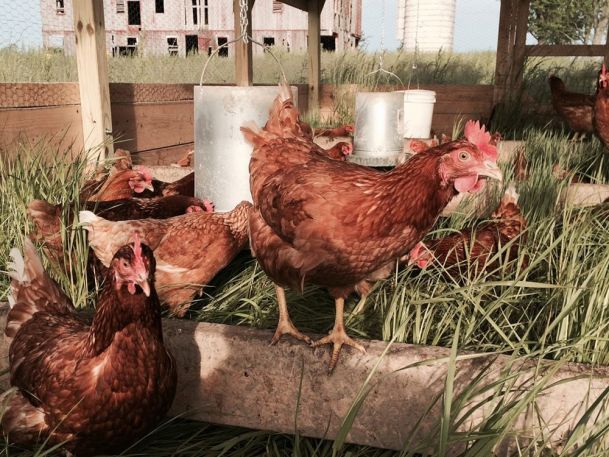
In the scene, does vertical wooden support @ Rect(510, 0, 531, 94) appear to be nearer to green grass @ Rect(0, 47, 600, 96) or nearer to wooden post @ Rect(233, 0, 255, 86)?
green grass @ Rect(0, 47, 600, 96)

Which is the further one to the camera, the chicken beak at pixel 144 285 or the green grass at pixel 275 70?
the green grass at pixel 275 70

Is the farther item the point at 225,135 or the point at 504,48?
the point at 504,48

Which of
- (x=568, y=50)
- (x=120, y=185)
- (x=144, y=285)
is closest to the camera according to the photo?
(x=144, y=285)

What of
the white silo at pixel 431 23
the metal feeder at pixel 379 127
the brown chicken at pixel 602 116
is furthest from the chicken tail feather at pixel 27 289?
the white silo at pixel 431 23

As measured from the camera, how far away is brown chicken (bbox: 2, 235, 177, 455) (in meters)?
1.63

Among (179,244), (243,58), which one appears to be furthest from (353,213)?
(243,58)

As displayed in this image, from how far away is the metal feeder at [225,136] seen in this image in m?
2.80

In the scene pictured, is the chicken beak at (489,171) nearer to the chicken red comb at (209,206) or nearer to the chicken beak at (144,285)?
the chicken beak at (144,285)

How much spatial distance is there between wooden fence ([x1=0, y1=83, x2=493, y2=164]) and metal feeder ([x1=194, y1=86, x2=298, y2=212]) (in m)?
0.94

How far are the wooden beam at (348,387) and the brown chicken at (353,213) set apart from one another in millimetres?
88

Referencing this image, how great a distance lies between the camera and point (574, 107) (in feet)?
20.0

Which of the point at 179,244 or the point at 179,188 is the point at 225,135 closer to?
the point at 179,244

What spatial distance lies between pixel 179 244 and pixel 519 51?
5.96 m

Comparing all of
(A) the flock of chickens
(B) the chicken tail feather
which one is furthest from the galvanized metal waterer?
(B) the chicken tail feather
